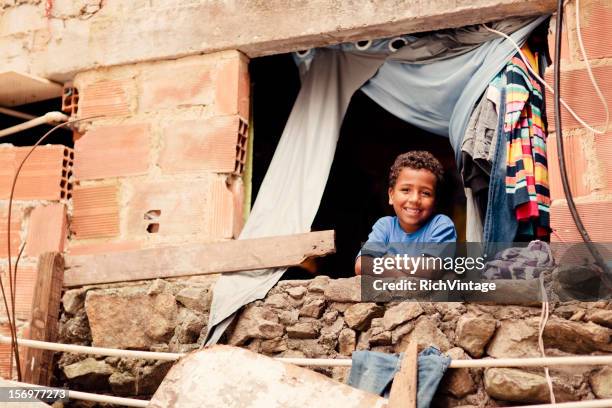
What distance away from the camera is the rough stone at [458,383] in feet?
Result: 12.7

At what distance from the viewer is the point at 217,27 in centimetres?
513

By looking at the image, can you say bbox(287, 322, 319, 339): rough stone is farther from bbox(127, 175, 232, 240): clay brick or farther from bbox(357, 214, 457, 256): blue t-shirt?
bbox(127, 175, 232, 240): clay brick

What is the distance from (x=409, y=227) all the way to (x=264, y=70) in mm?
1730

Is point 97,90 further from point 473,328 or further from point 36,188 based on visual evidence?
point 473,328

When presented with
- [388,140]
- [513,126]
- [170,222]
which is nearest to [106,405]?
[170,222]

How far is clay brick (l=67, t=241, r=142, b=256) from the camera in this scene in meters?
4.98

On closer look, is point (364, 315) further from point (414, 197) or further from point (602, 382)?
point (602, 382)

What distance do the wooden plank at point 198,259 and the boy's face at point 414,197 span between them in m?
0.46

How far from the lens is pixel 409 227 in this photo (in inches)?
184

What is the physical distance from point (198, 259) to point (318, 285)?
0.69 meters

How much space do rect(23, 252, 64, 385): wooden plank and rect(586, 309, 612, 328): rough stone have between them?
2671 millimetres

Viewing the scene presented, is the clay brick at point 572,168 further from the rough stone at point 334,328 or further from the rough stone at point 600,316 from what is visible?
the rough stone at point 334,328

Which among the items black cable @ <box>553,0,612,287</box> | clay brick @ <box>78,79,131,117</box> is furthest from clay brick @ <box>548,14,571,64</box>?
clay brick @ <box>78,79,131,117</box>

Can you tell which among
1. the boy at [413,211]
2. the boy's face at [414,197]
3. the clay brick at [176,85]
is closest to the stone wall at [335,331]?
the boy at [413,211]
